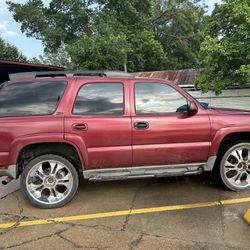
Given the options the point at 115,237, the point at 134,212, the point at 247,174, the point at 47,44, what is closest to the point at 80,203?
the point at 134,212

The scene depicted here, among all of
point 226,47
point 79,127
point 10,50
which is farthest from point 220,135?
point 10,50

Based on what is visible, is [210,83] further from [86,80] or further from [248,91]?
[86,80]

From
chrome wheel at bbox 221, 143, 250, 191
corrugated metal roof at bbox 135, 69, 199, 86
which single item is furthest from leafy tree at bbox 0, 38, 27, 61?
chrome wheel at bbox 221, 143, 250, 191

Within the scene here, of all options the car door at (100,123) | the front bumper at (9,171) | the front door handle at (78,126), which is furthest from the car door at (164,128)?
the front bumper at (9,171)

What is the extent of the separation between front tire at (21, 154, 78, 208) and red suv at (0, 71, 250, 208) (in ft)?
0.05

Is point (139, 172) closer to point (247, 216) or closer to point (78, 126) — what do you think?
point (78, 126)

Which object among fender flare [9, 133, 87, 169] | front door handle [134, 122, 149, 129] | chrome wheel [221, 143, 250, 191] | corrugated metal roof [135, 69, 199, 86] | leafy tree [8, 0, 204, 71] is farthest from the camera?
leafy tree [8, 0, 204, 71]

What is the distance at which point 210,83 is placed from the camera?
1636cm

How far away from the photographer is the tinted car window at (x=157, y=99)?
552cm

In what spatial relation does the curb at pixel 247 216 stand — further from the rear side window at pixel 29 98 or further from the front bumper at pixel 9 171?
the front bumper at pixel 9 171

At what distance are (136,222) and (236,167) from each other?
199cm

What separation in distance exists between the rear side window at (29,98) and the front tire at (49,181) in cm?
68

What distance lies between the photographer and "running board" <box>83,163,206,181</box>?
5387 millimetres

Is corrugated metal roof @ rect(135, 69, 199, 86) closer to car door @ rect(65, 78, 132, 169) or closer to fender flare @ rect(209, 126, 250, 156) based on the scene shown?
fender flare @ rect(209, 126, 250, 156)
